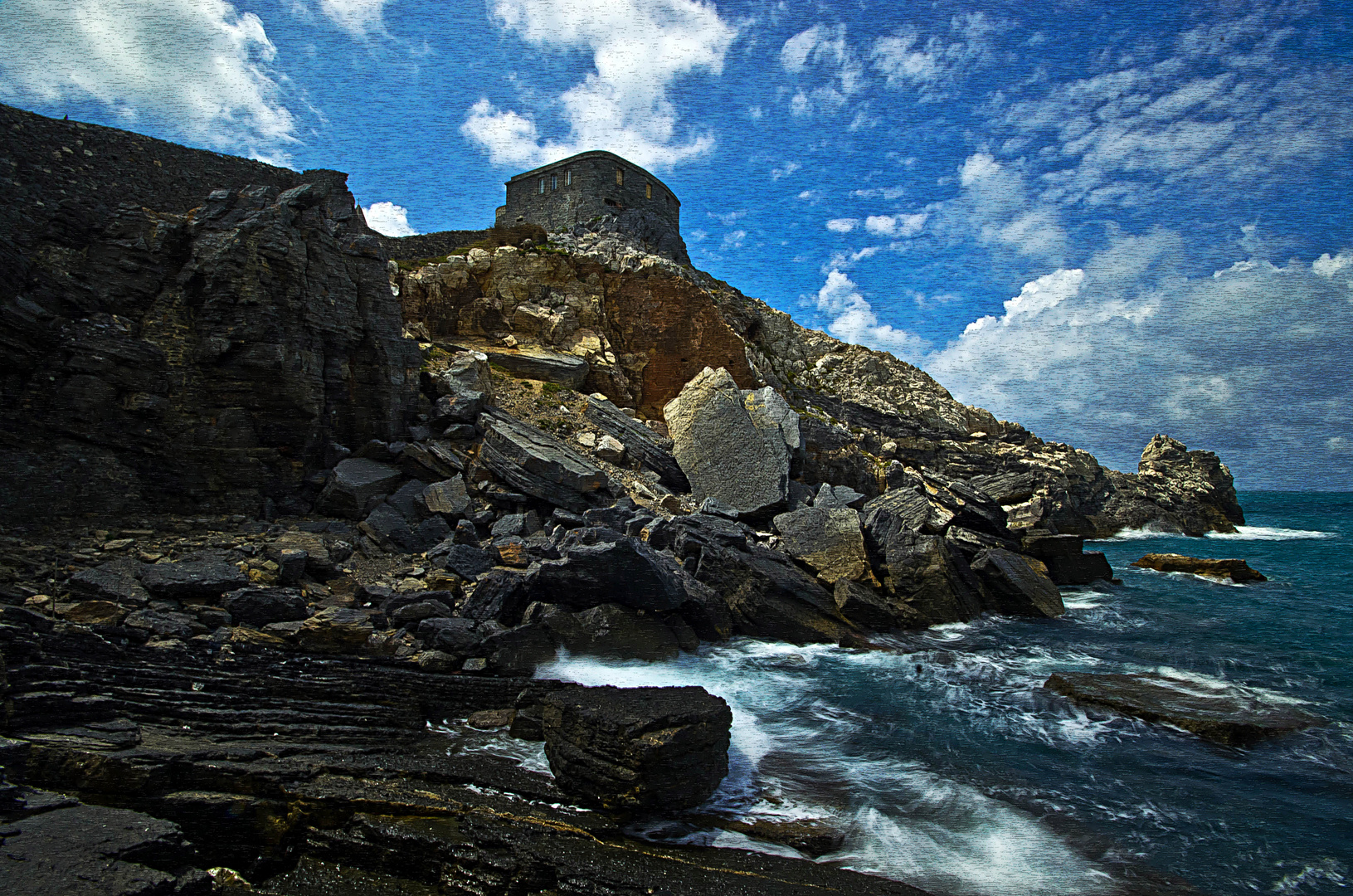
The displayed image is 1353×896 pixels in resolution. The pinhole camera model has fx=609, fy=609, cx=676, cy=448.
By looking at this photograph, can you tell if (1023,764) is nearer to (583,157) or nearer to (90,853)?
(90,853)

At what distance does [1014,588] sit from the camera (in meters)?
14.8

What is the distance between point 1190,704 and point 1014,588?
6.00 m

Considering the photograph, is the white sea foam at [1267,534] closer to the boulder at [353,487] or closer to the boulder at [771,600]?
the boulder at [771,600]

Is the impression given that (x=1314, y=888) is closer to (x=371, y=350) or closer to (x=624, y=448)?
(x=624, y=448)

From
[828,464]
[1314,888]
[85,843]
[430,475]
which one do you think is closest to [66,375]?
[430,475]

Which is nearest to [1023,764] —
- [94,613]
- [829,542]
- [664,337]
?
[829,542]

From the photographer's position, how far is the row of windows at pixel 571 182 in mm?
36562

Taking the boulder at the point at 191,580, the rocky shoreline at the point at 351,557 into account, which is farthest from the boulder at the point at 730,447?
the boulder at the point at 191,580

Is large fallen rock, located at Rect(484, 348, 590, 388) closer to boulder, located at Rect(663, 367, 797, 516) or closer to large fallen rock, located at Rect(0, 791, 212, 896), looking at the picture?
boulder, located at Rect(663, 367, 797, 516)

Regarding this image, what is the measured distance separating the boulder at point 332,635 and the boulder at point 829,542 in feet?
29.6

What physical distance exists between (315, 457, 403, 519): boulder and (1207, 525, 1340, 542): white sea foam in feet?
162

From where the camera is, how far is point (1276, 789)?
6730 mm

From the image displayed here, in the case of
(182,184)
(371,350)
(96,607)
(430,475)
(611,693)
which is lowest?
(611,693)

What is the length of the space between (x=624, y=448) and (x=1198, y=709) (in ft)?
44.4
